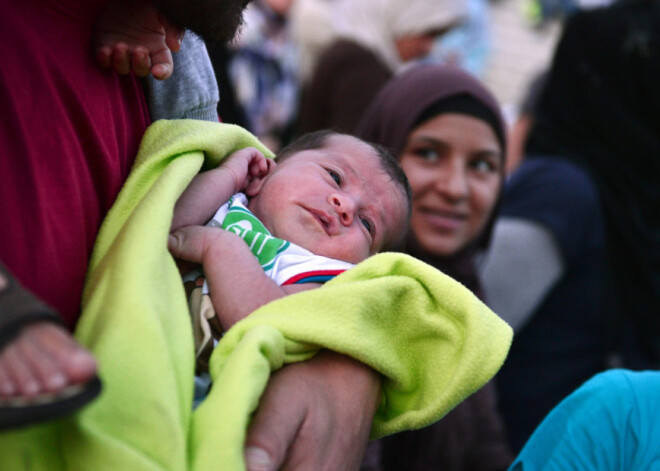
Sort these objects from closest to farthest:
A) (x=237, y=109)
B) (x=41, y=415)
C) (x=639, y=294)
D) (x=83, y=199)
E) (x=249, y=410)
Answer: (x=41, y=415) < (x=249, y=410) < (x=83, y=199) < (x=639, y=294) < (x=237, y=109)

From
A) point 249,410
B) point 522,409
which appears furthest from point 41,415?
point 522,409

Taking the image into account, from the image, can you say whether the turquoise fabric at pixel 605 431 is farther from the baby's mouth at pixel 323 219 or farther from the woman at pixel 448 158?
the woman at pixel 448 158

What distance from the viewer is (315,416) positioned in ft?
3.46

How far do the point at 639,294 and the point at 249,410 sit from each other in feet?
9.56

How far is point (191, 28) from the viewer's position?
1.14 meters

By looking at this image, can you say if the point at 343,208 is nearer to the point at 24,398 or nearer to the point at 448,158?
the point at 24,398

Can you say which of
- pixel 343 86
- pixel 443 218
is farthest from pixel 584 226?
pixel 343 86

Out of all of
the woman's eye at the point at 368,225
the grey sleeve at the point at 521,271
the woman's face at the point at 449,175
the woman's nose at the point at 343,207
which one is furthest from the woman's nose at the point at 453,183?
the woman's nose at the point at 343,207

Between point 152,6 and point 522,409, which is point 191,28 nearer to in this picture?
point 152,6

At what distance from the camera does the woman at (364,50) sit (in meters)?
3.77

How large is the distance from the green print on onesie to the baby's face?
0.07 metres

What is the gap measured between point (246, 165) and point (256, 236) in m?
0.18

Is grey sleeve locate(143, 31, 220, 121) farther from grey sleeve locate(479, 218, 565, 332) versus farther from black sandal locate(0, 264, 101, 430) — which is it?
grey sleeve locate(479, 218, 565, 332)

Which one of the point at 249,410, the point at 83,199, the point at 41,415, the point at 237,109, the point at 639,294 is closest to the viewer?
the point at 41,415
